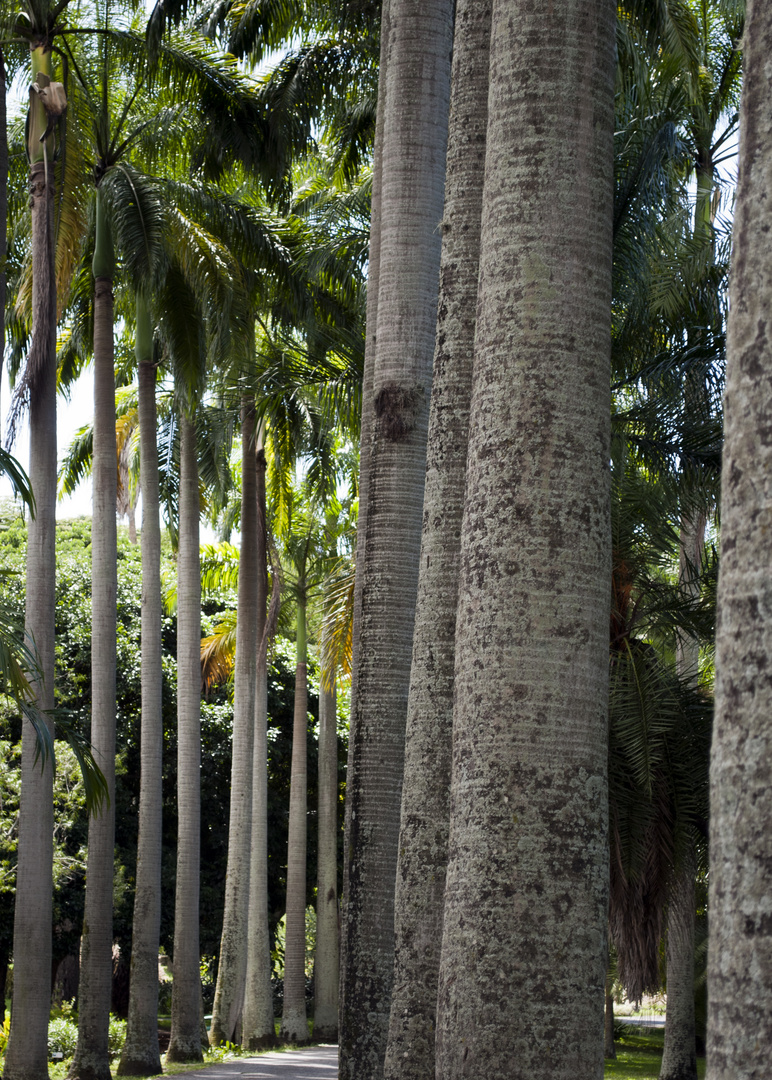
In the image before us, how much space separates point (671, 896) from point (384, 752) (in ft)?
20.4

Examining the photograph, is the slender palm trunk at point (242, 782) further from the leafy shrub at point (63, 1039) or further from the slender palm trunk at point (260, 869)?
the leafy shrub at point (63, 1039)

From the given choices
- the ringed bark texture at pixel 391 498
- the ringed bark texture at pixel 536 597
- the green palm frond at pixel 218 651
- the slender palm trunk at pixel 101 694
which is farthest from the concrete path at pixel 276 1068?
the ringed bark texture at pixel 536 597

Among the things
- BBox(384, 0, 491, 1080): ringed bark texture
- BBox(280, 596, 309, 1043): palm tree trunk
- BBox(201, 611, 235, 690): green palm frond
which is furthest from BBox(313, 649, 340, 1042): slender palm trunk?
BBox(384, 0, 491, 1080): ringed bark texture

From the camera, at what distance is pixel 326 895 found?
25.6 metres

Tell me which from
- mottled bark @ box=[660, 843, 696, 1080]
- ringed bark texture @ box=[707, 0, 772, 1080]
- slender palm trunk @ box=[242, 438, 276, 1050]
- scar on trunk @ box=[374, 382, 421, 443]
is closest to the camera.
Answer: ringed bark texture @ box=[707, 0, 772, 1080]

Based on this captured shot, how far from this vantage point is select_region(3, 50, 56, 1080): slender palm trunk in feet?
43.5

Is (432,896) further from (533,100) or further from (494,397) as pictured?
(533,100)

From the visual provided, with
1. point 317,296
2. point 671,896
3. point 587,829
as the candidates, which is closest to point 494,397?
point 587,829

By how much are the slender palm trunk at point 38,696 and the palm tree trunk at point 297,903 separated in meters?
11.1

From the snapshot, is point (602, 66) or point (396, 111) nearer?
point (602, 66)

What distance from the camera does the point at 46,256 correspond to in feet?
46.1

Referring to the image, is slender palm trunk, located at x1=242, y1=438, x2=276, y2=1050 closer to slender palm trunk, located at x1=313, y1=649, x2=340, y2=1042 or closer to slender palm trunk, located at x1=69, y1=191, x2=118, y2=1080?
slender palm trunk, located at x1=313, y1=649, x2=340, y2=1042

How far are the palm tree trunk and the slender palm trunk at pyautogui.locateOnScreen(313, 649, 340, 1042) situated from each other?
0.62m

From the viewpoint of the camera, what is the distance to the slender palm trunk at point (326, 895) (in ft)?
83.1
